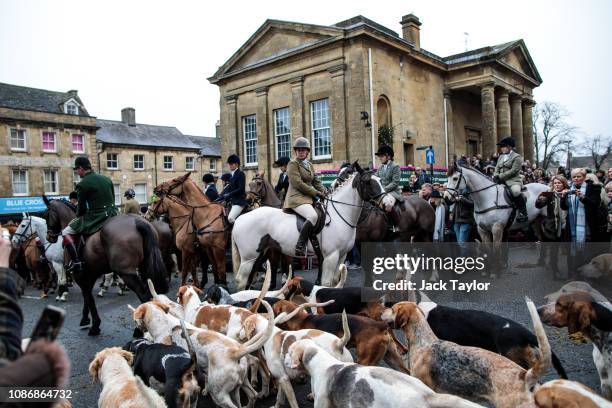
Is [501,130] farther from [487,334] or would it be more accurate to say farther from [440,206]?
[487,334]

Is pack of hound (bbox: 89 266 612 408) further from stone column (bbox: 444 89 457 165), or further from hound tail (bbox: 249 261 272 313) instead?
stone column (bbox: 444 89 457 165)

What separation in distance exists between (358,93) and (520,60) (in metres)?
17.1

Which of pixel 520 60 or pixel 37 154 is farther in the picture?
pixel 37 154

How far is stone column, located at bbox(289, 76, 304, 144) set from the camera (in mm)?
23828

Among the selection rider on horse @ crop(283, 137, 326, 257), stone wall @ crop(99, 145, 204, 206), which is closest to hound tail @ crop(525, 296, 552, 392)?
rider on horse @ crop(283, 137, 326, 257)

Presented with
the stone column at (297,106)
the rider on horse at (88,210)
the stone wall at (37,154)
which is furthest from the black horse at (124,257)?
the stone wall at (37,154)

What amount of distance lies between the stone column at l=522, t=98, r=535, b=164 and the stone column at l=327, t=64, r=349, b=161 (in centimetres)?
1731

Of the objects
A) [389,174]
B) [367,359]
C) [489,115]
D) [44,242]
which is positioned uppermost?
[489,115]

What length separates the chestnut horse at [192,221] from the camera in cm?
928

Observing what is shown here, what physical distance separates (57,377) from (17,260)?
14.8 meters

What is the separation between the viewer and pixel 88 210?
6.91 metres

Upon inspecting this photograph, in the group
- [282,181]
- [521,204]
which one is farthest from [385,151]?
[282,181]

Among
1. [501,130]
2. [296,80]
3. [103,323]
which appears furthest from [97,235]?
[501,130]

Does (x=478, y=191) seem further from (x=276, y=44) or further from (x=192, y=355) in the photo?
(x=276, y=44)
